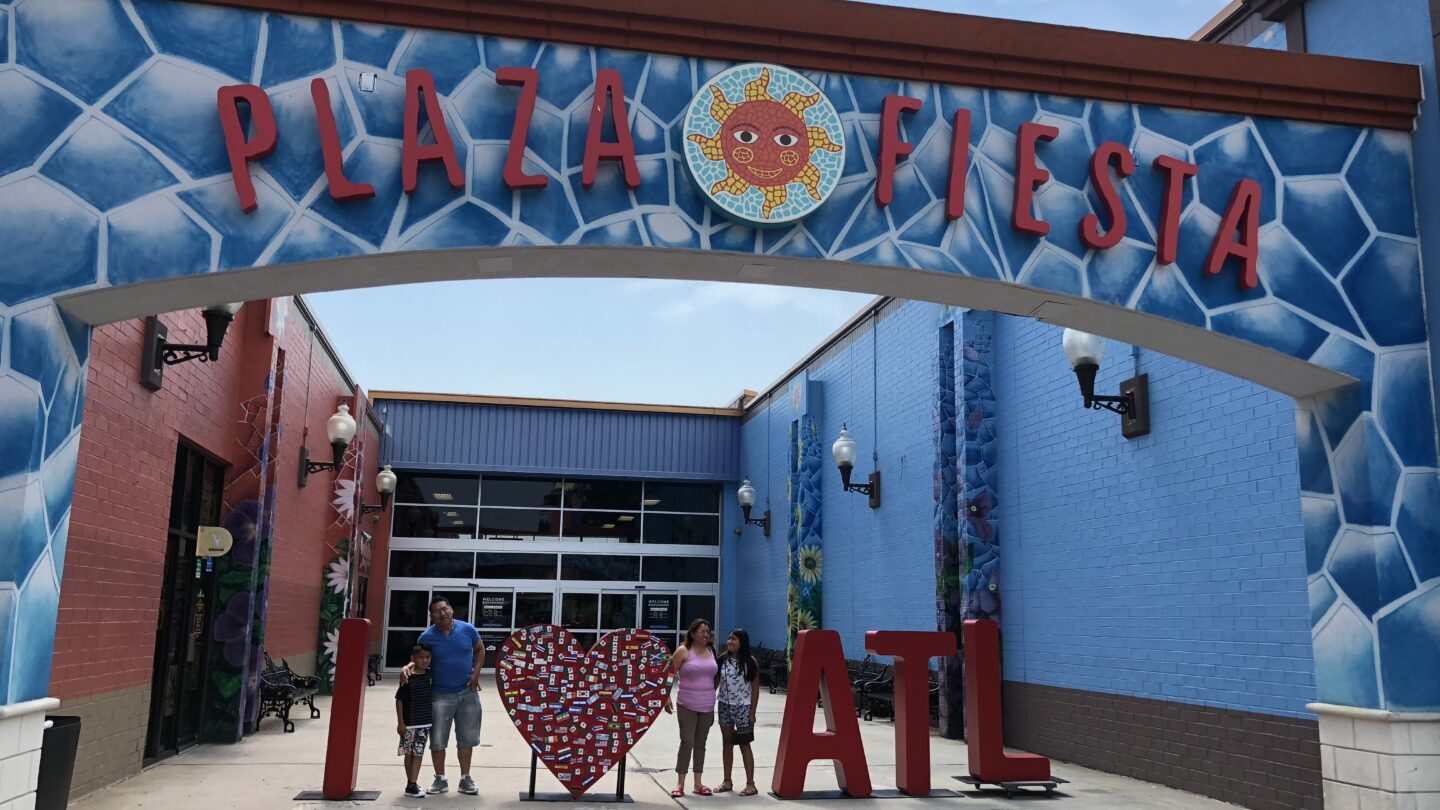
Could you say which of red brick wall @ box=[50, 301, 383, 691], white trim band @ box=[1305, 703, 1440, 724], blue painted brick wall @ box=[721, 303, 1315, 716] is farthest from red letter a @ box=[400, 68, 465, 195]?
blue painted brick wall @ box=[721, 303, 1315, 716]

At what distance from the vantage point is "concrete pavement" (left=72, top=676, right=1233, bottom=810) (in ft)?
29.7

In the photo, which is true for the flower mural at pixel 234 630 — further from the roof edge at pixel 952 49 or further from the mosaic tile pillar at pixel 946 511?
the roof edge at pixel 952 49

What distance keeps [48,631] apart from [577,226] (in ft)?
11.1

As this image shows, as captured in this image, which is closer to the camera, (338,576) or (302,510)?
(302,510)

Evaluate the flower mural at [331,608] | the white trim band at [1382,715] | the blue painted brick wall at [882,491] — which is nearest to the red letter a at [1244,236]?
the white trim band at [1382,715]

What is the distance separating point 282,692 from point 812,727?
7.75m

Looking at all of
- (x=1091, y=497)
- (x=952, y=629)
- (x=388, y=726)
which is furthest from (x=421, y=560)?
(x=1091, y=497)

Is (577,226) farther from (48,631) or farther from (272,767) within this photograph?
(272,767)

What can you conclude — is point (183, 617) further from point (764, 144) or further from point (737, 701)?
point (764, 144)

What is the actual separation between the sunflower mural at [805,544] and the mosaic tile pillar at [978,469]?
22.9 ft

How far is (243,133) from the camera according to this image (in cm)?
575

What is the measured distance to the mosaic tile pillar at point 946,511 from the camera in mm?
14031

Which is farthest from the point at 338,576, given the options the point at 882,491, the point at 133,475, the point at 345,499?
the point at 133,475

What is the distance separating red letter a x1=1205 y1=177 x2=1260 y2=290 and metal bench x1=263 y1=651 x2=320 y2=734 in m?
11.8
